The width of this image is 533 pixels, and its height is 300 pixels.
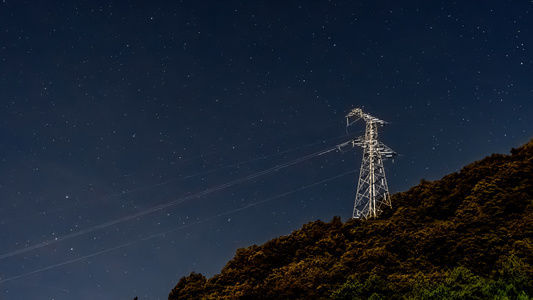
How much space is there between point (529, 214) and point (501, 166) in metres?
5.33

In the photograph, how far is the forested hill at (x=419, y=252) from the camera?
19.9 meters

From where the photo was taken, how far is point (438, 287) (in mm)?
19188

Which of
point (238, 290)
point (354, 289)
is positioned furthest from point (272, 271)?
point (354, 289)

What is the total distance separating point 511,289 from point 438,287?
8.01 ft

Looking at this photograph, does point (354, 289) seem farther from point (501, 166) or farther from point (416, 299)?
point (501, 166)

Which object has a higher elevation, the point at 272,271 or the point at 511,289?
the point at 272,271

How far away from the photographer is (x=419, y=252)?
2394 centimetres

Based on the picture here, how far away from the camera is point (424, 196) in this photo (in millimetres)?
29594

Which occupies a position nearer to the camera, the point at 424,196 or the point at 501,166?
the point at 501,166

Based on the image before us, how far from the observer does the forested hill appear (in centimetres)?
1992

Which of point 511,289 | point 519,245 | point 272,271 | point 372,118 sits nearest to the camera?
→ point 511,289

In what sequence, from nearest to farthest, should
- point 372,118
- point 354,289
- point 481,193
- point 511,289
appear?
1. point 511,289
2. point 354,289
3. point 481,193
4. point 372,118

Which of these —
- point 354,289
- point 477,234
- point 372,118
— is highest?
point 372,118

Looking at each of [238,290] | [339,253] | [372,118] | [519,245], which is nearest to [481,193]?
[519,245]
